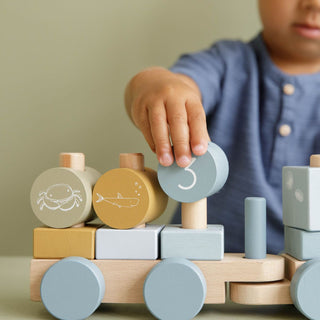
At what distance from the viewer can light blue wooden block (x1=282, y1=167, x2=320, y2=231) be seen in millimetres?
Result: 416

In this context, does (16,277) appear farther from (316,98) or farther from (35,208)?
(316,98)

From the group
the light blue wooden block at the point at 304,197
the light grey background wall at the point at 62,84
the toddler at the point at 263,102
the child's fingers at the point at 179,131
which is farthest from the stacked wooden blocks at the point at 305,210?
the light grey background wall at the point at 62,84

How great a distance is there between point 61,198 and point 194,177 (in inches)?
4.8

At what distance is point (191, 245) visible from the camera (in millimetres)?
424

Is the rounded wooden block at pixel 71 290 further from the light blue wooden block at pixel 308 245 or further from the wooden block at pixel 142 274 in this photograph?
the light blue wooden block at pixel 308 245

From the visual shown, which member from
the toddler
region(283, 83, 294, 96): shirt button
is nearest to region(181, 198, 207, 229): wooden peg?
the toddler

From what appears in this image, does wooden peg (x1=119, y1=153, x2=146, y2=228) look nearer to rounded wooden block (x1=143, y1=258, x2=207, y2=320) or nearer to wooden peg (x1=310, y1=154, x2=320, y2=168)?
rounded wooden block (x1=143, y1=258, x2=207, y2=320)

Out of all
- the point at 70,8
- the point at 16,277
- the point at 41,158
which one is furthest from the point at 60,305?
the point at 70,8

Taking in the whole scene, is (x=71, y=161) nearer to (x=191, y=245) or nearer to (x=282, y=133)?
(x=191, y=245)

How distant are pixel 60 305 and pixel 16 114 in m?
0.56

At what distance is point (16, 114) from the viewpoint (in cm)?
89

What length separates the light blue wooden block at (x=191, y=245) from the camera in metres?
0.42

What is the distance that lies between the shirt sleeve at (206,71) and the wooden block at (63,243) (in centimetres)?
35

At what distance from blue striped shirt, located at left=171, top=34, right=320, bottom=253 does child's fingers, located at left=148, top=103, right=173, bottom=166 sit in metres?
0.25
